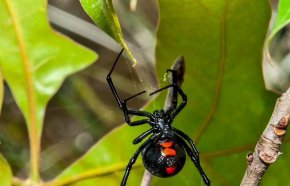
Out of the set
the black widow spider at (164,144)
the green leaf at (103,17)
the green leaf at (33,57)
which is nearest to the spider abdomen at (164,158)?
the black widow spider at (164,144)

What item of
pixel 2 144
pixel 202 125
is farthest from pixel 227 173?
pixel 2 144

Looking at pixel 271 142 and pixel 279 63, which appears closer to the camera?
pixel 271 142

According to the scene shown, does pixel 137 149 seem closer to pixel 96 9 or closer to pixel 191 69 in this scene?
pixel 191 69

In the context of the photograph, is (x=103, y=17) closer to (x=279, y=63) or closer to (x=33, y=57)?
(x=33, y=57)

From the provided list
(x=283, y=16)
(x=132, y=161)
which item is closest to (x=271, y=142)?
(x=283, y=16)

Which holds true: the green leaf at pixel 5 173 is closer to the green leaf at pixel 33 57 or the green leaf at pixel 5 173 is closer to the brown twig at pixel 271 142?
the green leaf at pixel 33 57
